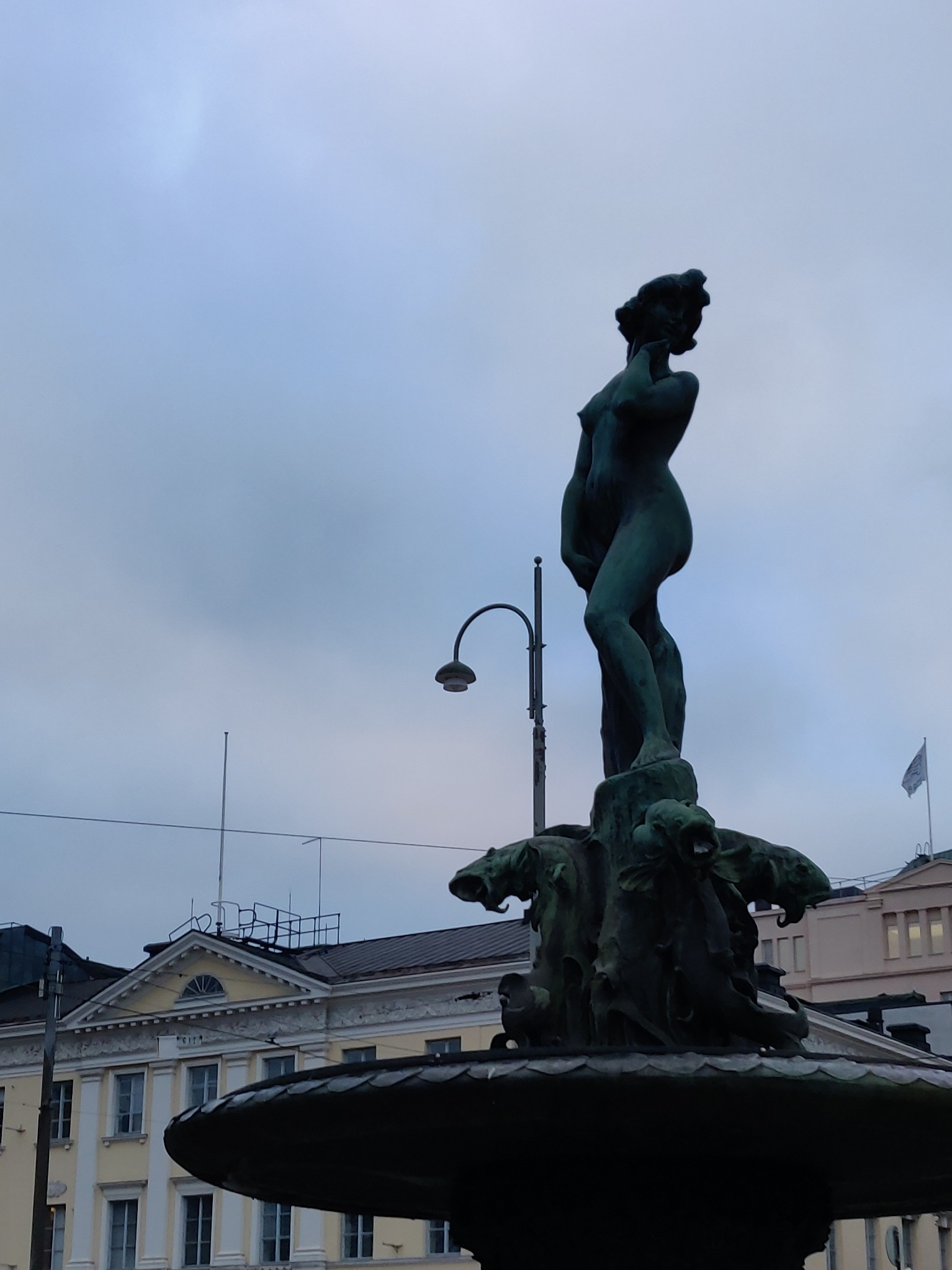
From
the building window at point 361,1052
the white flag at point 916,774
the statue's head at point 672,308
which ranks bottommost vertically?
the statue's head at point 672,308

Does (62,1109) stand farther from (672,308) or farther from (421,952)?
(672,308)

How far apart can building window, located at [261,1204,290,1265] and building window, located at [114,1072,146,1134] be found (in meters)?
4.72

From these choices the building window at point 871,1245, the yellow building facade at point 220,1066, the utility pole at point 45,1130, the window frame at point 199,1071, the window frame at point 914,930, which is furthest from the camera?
the window frame at point 914,930

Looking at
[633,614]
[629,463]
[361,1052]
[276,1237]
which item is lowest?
[276,1237]

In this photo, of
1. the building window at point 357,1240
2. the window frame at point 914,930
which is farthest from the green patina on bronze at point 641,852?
the window frame at point 914,930

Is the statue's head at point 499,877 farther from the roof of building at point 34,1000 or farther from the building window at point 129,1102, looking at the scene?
the roof of building at point 34,1000

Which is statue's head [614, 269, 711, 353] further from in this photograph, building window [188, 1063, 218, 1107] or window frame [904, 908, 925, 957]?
window frame [904, 908, 925, 957]

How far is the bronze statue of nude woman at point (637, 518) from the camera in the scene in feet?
30.2

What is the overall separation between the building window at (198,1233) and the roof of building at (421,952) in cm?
595

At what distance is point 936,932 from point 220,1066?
105 ft

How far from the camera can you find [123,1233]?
4516 centimetres

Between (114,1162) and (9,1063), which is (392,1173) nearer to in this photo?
(114,1162)

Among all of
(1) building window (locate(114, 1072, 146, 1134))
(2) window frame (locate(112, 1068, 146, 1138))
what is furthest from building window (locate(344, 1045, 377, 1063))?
(1) building window (locate(114, 1072, 146, 1134))

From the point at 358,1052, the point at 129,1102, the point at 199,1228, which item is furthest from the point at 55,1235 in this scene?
the point at 358,1052
